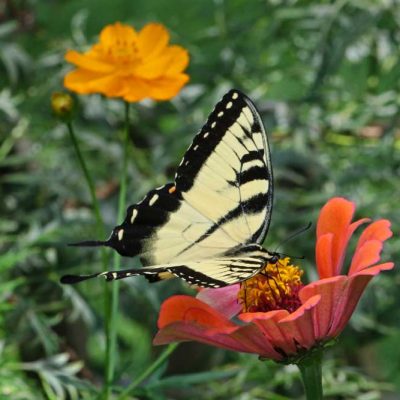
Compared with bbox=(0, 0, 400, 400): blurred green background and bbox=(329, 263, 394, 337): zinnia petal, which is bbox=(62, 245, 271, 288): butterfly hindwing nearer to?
bbox=(329, 263, 394, 337): zinnia petal

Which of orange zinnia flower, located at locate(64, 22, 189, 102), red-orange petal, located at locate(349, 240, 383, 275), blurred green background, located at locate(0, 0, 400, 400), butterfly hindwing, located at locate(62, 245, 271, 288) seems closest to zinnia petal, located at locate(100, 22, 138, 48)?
orange zinnia flower, located at locate(64, 22, 189, 102)

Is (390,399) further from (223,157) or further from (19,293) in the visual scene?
(223,157)

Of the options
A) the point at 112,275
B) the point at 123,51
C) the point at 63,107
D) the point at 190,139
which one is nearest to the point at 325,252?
the point at 112,275

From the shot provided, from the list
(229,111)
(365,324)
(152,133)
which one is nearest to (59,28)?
(152,133)

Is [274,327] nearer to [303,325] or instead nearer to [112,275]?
[303,325]

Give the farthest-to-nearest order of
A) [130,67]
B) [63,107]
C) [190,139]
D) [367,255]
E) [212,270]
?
[190,139] < [130,67] < [63,107] < [212,270] < [367,255]
